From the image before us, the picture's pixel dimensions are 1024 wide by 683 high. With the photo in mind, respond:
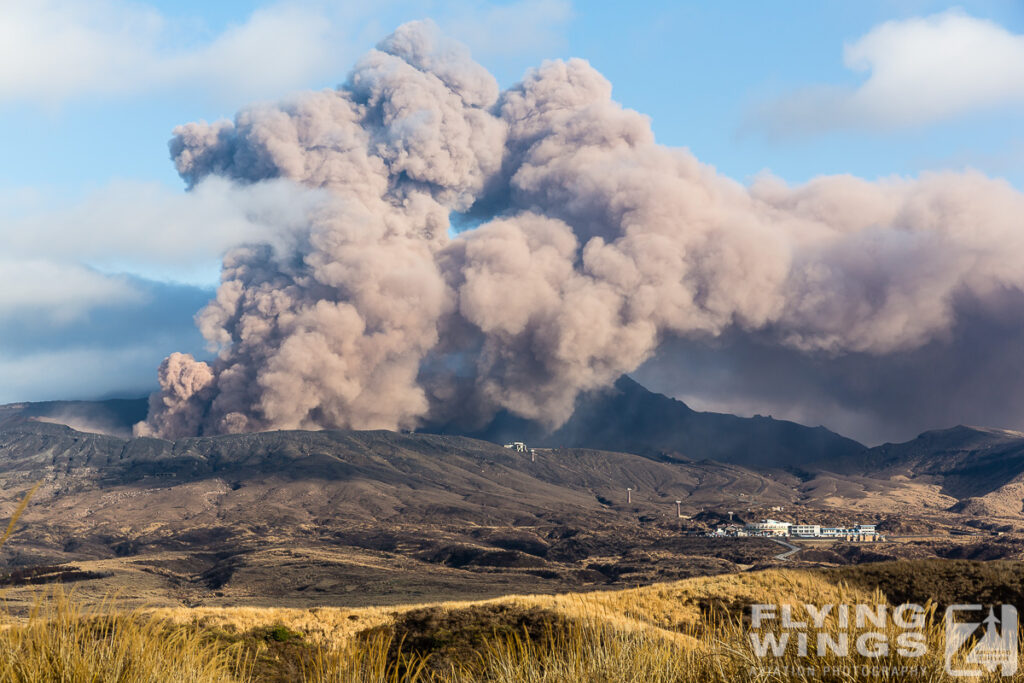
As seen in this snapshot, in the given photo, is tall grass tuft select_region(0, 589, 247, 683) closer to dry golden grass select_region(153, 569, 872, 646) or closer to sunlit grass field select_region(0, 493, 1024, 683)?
sunlit grass field select_region(0, 493, 1024, 683)

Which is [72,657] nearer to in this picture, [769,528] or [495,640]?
[495,640]

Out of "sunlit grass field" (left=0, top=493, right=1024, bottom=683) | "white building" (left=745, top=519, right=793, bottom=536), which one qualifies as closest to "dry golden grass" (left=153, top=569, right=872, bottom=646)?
"sunlit grass field" (left=0, top=493, right=1024, bottom=683)

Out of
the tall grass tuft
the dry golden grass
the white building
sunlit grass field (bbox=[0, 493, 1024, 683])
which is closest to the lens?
the tall grass tuft

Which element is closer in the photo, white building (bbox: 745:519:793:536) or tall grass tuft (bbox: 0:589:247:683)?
tall grass tuft (bbox: 0:589:247:683)

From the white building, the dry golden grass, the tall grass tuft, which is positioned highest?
the tall grass tuft

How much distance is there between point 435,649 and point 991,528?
160482 millimetres

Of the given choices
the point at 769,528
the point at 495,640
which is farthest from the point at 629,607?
the point at 769,528

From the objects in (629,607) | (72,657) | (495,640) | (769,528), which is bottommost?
(769,528)

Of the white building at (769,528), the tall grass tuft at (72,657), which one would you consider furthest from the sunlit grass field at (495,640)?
the white building at (769,528)

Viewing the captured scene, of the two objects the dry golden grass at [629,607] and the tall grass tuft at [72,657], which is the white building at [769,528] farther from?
the tall grass tuft at [72,657]

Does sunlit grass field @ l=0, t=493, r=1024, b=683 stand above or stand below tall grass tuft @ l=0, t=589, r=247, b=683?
below

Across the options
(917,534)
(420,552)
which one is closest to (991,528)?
(917,534)

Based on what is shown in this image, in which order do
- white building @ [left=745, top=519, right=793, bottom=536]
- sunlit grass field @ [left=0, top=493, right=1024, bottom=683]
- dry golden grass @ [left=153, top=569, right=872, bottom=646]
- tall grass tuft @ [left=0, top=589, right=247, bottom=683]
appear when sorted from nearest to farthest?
tall grass tuft @ [left=0, top=589, right=247, bottom=683]
sunlit grass field @ [left=0, top=493, right=1024, bottom=683]
dry golden grass @ [left=153, top=569, right=872, bottom=646]
white building @ [left=745, top=519, right=793, bottom=536]

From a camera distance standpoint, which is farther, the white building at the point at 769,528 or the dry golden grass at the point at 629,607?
the white building at the point at 769,528
